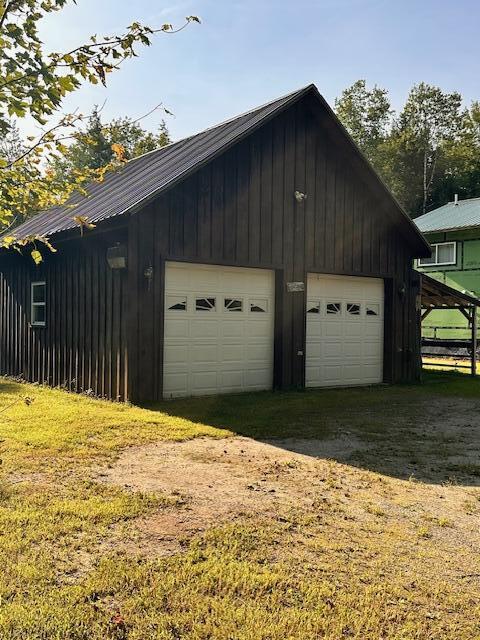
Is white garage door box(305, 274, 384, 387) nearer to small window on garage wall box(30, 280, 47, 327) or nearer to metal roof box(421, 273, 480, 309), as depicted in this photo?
metal roof box(421, 273, 480, 309)

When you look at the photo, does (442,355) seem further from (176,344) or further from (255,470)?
(255,470)

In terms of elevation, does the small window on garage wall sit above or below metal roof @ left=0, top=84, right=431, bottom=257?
below

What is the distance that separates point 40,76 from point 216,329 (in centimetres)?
798

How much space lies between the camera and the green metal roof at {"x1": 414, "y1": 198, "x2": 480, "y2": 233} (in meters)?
22.8

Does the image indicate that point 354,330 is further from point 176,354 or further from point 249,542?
point 249,542

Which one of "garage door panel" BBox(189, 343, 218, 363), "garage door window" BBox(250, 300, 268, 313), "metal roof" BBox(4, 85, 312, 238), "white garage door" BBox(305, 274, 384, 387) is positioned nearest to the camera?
"metal roof" BBox(4, 85, 312, 238)

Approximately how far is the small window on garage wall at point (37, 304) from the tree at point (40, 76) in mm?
9642

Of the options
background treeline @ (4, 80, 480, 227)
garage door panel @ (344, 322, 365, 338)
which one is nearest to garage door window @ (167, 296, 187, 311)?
garage door panel @ (344, 322, 365, 338)

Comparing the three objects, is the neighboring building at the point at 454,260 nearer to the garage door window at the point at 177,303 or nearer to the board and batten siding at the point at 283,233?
the board and batten siding at the point at 283,233

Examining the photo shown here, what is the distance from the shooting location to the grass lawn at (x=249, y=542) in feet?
8.69

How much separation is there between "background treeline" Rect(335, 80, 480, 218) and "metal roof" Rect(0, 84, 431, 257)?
104 ft

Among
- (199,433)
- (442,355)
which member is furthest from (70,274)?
(442,355)

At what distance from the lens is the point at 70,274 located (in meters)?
10.8

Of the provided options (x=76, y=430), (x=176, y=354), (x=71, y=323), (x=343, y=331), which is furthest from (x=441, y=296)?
(x=76, y=430)
